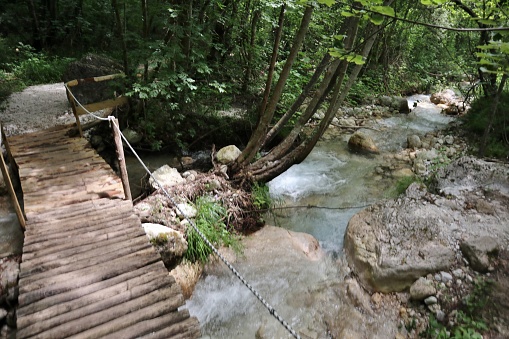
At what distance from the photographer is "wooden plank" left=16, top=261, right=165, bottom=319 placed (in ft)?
9.13

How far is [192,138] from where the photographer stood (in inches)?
319

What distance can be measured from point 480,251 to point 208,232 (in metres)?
3.75

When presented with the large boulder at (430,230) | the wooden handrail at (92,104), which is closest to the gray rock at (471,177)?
the large boulder at (430,230)

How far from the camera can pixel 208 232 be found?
4.92 meters

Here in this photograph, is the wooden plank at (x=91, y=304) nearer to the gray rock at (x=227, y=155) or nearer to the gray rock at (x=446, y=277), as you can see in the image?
the gray rock at (x=446, y=277)

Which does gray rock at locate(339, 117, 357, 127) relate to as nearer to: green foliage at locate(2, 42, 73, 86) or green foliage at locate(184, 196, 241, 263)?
green foliage at locate(184, 196, 241, 263)

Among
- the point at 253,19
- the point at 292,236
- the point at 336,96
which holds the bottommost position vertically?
the point at 292,236

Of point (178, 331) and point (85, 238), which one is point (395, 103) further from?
point (178, 331)

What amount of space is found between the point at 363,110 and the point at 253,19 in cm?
621

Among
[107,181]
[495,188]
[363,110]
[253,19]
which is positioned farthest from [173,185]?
[363,110]

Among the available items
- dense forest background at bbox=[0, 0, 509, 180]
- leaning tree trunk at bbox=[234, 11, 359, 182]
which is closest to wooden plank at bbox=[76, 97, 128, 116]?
dense forest background at bbox=[0, 0, 509, 180]

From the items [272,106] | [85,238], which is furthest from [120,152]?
[272,106]

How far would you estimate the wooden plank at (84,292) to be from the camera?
Answer: 2.78 metres

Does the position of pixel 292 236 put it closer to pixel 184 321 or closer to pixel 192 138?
pixel 184 321
